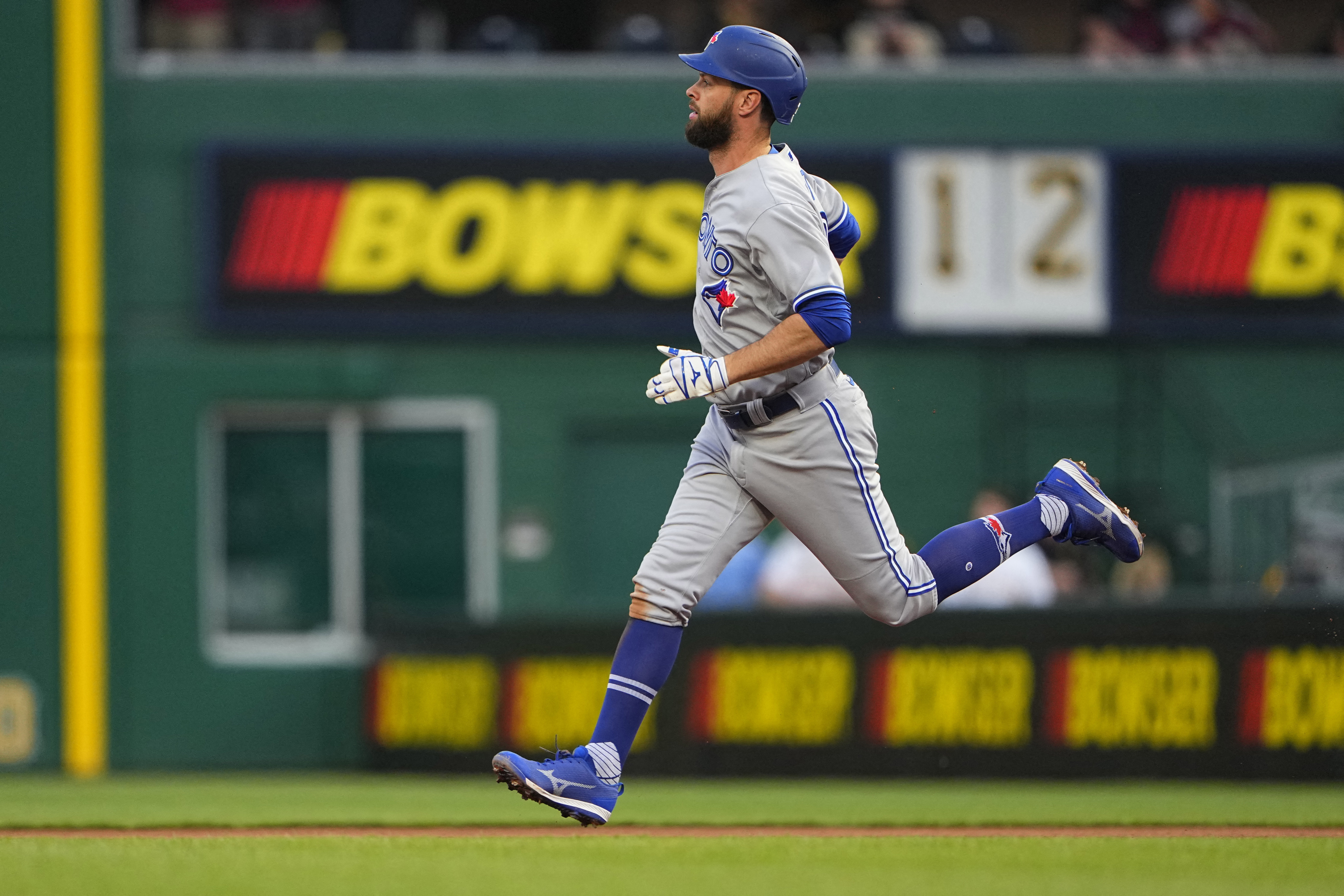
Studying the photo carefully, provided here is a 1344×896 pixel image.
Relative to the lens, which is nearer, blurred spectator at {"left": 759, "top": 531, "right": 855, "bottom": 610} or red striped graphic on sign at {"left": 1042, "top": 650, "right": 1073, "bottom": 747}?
red striped graphic on sign at {"left": 1042, "top": 650, "right": 1073, "bottom": 747}

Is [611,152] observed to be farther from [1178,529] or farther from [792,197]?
[792,197]

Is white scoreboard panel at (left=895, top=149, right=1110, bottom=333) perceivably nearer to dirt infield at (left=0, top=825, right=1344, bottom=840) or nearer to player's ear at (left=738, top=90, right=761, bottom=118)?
dirt infield at (left=0, top=825, right=1344, bottom=840)

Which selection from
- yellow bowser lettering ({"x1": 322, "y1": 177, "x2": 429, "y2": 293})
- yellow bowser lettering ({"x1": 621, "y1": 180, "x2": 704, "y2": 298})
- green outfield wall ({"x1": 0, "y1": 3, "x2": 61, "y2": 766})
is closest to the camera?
green outfield wall ({"x1": 0, "y1": 3, "x2": 61, "y2": 766})

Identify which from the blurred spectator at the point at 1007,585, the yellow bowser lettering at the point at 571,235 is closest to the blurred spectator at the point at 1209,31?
the yellow bowser lettering at the point at 571,235

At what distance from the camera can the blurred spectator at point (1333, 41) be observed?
52.3ft

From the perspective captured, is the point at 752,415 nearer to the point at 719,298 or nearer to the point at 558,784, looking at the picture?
the point at 719,298

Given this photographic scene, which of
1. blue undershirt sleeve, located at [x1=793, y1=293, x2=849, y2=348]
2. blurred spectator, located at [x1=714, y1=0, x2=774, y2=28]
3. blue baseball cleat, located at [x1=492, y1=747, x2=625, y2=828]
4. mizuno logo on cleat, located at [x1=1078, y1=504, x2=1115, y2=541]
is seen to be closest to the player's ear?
blue undershirt sleeve, located at [x1=793, y1=293, x2=849, y2=348]

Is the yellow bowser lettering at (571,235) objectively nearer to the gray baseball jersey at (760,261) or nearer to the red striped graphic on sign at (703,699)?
the red striped graphic on sign at (703,699)

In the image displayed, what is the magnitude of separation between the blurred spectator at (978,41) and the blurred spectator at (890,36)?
0.52 feet

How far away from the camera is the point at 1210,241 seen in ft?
50.0

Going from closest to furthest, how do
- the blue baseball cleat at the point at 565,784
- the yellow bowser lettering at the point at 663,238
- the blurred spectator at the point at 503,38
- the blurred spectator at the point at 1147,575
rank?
the blue baseball cleat at the point at 565,784 → the blurred spectator at the point at 1147,575 → the yellow bowser lettering at the point at 663,238 → the blurred spectator at the point at 503,38

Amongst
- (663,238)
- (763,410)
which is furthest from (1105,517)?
(663,238)

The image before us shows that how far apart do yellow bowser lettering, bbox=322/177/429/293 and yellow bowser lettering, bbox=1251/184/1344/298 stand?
6.51 m

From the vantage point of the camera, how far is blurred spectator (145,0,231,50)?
15.1 meters
